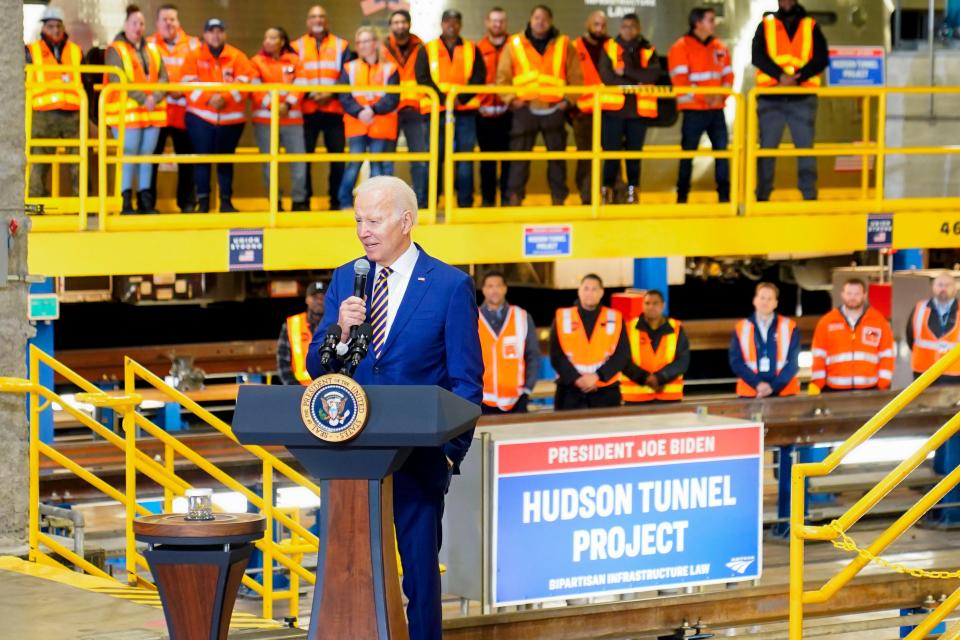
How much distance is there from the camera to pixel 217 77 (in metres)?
12.9

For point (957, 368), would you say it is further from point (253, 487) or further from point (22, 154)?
point (22, 154)

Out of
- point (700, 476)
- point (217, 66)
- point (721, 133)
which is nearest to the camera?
point (700, 476)

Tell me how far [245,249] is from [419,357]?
7.26 metres

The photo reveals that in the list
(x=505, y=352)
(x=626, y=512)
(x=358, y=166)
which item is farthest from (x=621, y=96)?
(x=626, y=512)

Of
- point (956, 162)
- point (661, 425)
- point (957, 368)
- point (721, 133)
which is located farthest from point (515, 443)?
point (956, 162)

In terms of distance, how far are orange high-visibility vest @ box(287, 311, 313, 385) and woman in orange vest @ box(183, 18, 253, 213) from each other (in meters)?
1.34

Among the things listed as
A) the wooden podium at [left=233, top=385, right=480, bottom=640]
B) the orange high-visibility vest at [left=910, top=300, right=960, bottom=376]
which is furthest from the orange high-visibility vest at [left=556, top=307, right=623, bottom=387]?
the wooden podium at [left=233, top=385, right=480, bottom=640]

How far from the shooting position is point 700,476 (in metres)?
8.39

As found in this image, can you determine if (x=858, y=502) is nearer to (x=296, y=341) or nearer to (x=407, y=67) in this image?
(x=296, y=341)

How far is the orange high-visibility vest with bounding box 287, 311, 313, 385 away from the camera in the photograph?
476 inches

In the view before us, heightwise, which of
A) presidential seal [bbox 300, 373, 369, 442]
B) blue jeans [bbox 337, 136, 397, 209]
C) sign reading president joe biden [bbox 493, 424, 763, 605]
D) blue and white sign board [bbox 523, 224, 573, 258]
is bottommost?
sign reading president joe biden [bbox 493, 424, 763, 605]

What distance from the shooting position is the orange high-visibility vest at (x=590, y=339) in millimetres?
13008

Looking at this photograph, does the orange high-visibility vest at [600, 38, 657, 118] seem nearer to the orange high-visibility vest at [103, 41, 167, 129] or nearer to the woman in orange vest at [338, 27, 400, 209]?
the woman in orange vest at [338, 27, 400, 209]

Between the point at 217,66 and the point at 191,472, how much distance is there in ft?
11.3
